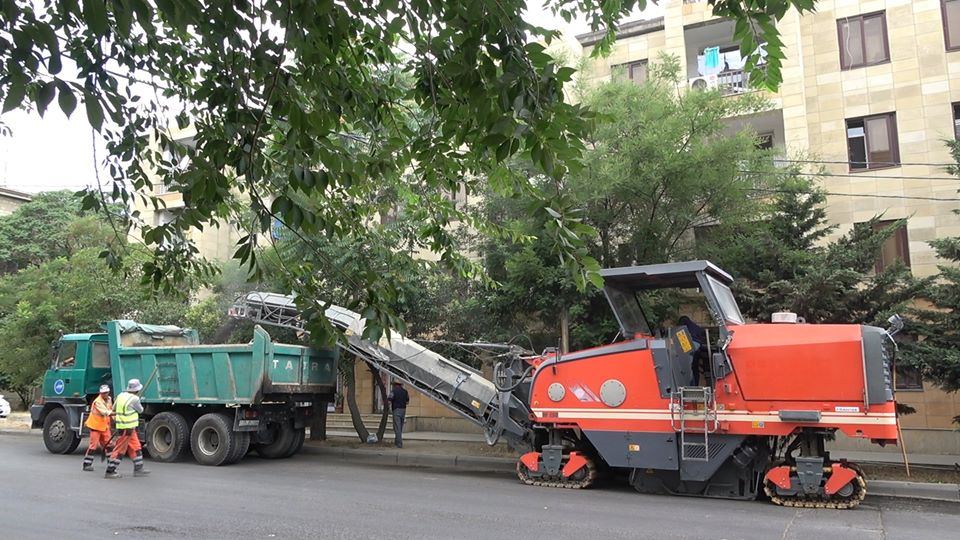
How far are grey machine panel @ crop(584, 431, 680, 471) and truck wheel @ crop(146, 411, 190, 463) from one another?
767cm

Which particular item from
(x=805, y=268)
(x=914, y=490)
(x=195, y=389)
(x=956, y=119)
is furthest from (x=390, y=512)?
(x=956, y=119)

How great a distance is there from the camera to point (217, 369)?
512 inches

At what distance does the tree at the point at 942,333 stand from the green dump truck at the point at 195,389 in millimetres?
10473

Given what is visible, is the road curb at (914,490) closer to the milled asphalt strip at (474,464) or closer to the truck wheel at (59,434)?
the milled asphalt strip at (474,464)

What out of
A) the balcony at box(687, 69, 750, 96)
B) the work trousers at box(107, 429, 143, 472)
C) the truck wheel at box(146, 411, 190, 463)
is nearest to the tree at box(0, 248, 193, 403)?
the truck wheel at box(146, 411, 190, 463)

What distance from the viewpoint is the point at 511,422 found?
36.0ft

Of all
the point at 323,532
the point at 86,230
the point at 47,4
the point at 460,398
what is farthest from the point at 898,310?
the point at 86,230

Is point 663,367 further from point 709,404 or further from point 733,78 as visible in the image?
point 733,78

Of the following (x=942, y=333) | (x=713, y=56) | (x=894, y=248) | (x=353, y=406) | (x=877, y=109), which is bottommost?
(x=353, y=406)

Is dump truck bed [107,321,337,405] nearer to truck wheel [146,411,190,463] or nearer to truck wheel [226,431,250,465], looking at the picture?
truck wheel [146,411,190,463]

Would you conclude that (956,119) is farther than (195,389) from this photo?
Yes

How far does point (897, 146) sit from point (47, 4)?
17781 mm

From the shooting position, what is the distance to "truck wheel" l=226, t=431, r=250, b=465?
1270 centimetres

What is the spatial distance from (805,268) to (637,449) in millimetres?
5291
